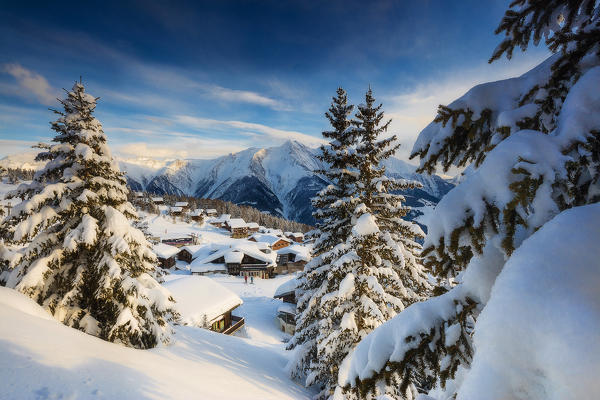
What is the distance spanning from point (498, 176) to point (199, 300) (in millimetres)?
27820

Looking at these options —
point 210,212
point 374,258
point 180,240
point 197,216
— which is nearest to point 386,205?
point 374,258

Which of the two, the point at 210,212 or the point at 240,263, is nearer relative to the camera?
the point at 240,263

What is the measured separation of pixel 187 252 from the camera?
2613 inches

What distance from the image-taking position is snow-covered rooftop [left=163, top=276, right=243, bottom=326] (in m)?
23.1

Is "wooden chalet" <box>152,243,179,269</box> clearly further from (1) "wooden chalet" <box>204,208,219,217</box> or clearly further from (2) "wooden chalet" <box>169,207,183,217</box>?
(1) "wooden chalet" <box>204,208,219,217</box>

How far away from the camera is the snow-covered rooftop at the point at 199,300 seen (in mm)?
23062

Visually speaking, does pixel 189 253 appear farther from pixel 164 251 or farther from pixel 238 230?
pixel 238 230

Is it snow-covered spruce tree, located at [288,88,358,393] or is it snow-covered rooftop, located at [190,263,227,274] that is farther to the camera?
snow-covered rooftop, located at [190,263,227,274]

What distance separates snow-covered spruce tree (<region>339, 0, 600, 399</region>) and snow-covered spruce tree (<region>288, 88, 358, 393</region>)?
732 centimetres

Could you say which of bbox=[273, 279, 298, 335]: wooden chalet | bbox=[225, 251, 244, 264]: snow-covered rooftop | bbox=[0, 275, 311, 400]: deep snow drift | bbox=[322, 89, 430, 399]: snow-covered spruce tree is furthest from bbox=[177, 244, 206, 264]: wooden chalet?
bbox=[322, 89, 430, 399]: snow-covered spruce tree

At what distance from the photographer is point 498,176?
170cm

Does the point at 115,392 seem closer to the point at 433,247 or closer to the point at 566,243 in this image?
the point at 433,247

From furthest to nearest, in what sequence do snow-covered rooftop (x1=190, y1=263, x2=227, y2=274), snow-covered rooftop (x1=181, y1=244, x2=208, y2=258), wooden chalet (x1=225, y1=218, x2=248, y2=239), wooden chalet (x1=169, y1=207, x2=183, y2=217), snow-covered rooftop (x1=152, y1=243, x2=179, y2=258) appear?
wooden chalet (x1=169, y1=207, x2=183, y2=217)
wooden chalet (x1=225, y1=218, x2=248, y2=239)
snow-covered rooftop (x1=181, y1=244, x2=208, y2=258)
snow-covered rooftop (x1=152, y1=243, x2=179, y2=258)
snow-covered rooftop (x1=190, y1=263, x2=227, y2=274)

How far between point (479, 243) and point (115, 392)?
7.17m
